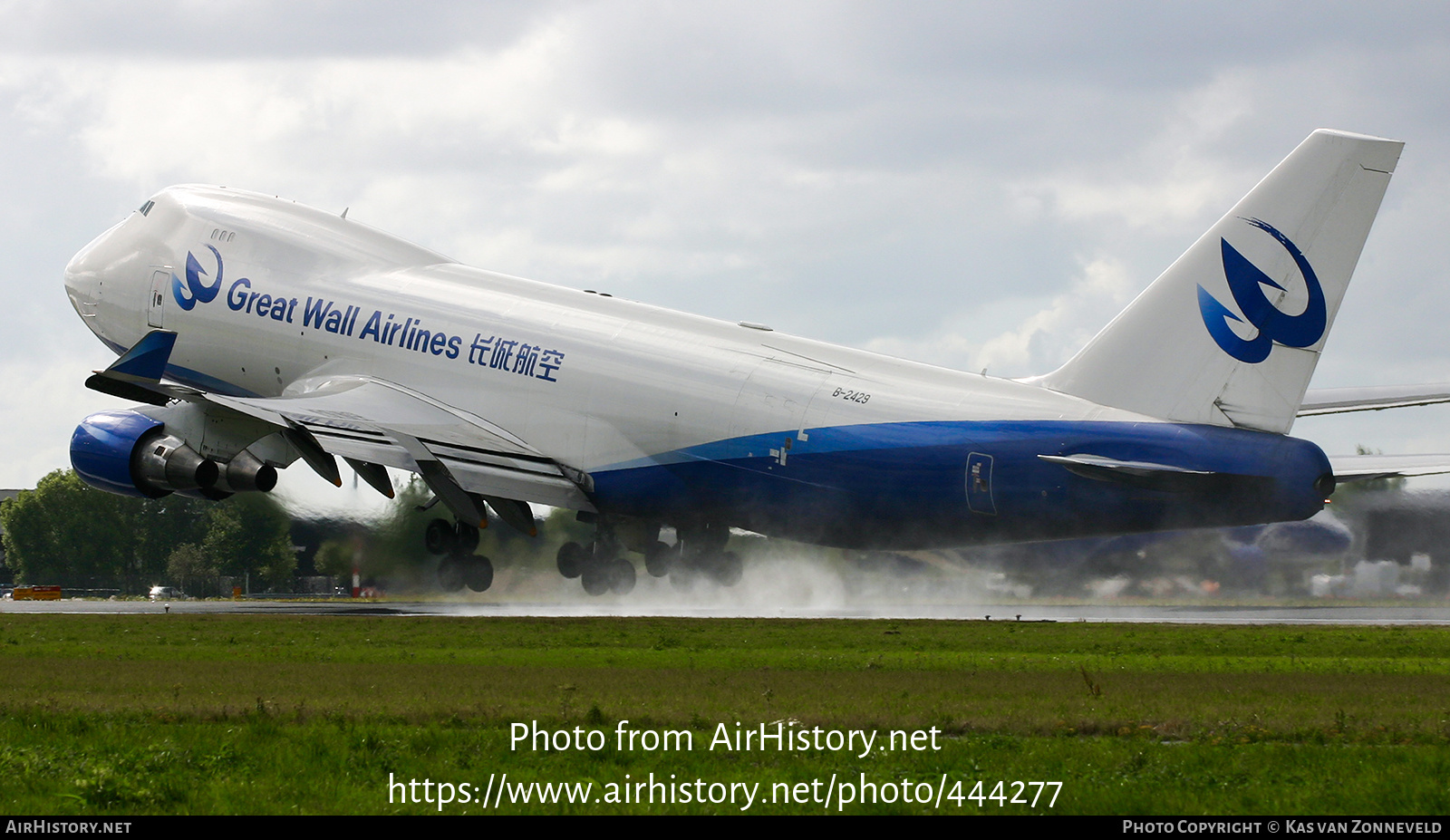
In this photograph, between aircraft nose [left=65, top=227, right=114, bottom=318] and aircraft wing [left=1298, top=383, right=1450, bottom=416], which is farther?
aircraft nose [left=65, top=227, right=114, bottom=318]

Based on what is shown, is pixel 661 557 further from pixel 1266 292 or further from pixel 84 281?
pixel 84 281

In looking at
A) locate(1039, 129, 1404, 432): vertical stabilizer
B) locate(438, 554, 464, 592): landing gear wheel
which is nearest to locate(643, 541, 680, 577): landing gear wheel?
locate(438, 554, 464, 592): landing gear wheel

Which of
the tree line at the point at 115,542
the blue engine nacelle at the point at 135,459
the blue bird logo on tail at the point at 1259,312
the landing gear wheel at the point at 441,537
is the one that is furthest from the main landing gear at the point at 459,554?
the blue bird logo on tail at the point at 1259,312

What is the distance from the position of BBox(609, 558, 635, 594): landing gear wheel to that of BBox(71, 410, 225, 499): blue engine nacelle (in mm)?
9345

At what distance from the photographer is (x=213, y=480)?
112 ft

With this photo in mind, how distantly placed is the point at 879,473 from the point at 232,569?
2474 centimetres

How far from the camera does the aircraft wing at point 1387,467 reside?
2334 cm

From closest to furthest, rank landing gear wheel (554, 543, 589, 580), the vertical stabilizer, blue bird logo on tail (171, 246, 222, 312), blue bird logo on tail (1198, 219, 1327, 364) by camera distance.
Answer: the vertical stabilizer
blue bird logo on tail (1198, 219, 1327, 364)
landing gear wheel (554, 543, 589, 580)
blue bird logo on tail (171, 246, 222, 312)

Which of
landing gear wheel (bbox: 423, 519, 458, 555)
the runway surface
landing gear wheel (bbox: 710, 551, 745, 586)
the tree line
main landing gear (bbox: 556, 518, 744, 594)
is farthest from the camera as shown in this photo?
the tree line

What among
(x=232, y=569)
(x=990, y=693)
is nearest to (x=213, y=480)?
(x=232, y=569)

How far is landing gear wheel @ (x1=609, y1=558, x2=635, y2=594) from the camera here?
3384cm

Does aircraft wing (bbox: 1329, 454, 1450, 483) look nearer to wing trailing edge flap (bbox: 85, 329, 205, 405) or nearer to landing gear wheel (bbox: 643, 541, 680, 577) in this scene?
landing gear wheel (bbox: 643, 541, 680, 577)

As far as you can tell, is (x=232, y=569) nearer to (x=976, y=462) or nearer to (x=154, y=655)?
(x=154, y=655)

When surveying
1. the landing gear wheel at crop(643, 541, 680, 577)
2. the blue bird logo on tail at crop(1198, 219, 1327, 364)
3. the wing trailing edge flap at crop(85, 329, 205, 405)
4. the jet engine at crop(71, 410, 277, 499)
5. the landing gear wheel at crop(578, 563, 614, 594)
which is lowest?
the landing gear wheel at crop(578, 563, 614, 594)
